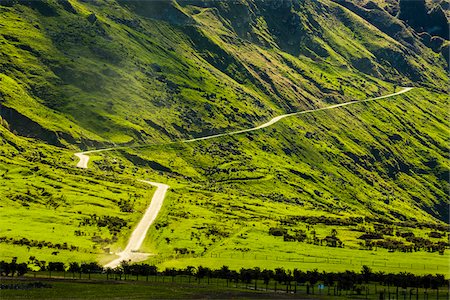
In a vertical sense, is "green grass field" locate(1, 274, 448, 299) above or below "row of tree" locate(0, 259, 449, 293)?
below

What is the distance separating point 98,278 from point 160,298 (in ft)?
117

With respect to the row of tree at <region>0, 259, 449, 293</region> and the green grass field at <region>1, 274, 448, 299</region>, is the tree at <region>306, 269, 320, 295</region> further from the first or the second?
the green grass field at <region>1, 274, 448, 299</region>

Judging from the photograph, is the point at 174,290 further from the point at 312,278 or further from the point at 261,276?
the point at 312,278

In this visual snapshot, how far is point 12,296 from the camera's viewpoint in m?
144

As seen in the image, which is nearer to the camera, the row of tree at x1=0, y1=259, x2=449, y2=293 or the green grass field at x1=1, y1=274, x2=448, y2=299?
the green grass field at x1=1, y1=274, x2=448, y2=299

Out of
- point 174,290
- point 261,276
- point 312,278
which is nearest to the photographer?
point 174,290

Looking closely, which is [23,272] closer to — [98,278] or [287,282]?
[98,278]

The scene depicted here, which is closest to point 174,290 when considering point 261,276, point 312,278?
point 261,276

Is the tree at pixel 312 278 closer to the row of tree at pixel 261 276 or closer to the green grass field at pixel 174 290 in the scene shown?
the row of tree at pixel 261 276

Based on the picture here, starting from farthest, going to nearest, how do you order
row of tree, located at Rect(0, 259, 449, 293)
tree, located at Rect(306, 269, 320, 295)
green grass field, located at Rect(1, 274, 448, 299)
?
tree, located at Rect(306, 269, 320, 295) < row of tree, located at Rect(0, 259, 449, 293) < green grass field, located at Rect(1, 274, 448, 299)

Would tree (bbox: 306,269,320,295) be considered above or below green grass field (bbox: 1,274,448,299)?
above

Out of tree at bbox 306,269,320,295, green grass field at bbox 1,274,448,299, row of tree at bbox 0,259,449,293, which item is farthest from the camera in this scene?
tree at bbox 306,269,320,295

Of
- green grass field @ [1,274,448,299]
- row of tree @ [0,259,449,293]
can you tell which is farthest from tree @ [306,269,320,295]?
green grass field @ [1,274,448,299]

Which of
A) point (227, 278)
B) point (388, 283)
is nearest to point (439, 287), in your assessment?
point (388, 283)
